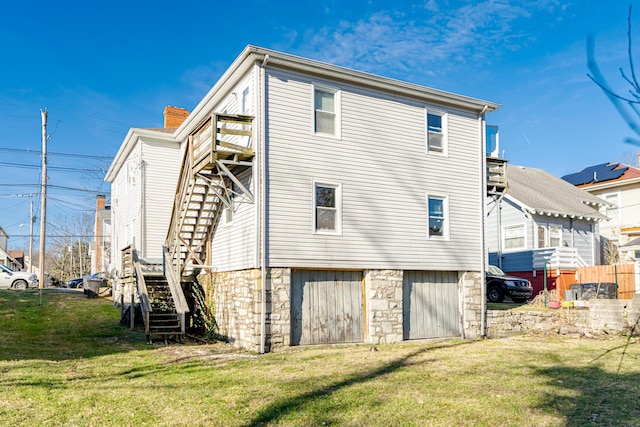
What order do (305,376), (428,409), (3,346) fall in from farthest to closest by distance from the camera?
(3,346)
(305,376)
(428,409)

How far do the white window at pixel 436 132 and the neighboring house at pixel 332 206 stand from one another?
36 millimetres

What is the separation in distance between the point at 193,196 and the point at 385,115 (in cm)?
607

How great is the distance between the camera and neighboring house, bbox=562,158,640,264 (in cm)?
2983

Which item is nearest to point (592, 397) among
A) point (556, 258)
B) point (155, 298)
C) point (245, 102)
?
point (245, 102)

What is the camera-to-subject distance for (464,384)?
936cm

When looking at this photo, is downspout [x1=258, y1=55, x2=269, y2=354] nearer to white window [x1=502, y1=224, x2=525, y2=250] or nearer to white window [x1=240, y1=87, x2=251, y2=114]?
white window [x1=240, y1=87, x2=251, y2=114]

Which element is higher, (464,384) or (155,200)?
(155,200)

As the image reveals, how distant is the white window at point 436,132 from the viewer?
16.4 metres

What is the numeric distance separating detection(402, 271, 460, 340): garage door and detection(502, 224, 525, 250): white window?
10572 mm

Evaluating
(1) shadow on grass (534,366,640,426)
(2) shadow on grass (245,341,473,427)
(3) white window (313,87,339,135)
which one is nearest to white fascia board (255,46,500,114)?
(3) white window (313,87,339,135)

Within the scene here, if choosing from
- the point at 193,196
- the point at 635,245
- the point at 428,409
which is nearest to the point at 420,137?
the point at 193,196

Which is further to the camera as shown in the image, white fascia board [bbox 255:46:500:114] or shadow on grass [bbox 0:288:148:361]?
white fascia board [bbox 255:46:500:114]

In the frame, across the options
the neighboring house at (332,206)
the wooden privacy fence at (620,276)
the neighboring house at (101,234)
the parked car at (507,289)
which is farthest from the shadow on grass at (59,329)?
the wooden privacy fence at (620,276)

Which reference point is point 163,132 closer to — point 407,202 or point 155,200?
point 155,200
